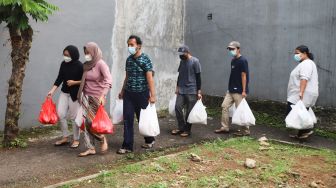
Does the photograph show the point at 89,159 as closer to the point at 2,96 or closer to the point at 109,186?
the point at 109,186

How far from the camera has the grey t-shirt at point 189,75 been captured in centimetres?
783

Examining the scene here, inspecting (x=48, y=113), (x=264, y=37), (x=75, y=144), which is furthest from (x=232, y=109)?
(x=48, y=113)

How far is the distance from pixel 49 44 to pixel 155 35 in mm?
2959

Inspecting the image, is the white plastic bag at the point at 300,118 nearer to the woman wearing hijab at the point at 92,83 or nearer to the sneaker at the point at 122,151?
the sneaker at the point at 122,151

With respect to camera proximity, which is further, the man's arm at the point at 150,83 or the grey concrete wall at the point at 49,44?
the grey concrete wall at the point at 49,44

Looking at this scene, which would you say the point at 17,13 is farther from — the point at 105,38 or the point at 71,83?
the point at 105,38

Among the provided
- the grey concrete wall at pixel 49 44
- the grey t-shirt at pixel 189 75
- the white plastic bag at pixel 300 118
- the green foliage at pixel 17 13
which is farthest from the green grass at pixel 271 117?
the green foliage at pixel 17 13

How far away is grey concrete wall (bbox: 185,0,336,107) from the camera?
28.2 feet

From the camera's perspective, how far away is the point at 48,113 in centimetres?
655

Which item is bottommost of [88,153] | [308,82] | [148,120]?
[88,153]

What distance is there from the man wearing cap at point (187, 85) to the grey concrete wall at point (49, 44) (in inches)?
83.4

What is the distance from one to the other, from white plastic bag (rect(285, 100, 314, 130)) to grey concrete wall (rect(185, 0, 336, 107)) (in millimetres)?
1634

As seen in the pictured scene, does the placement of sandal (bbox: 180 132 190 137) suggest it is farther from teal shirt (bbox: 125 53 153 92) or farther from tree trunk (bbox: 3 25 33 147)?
tree trunk (bbox: 3 25 33 147)

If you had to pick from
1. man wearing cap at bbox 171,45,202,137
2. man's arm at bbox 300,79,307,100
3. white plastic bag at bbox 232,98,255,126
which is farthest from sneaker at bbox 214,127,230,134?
man's arm at bbox 300,79,307,100
